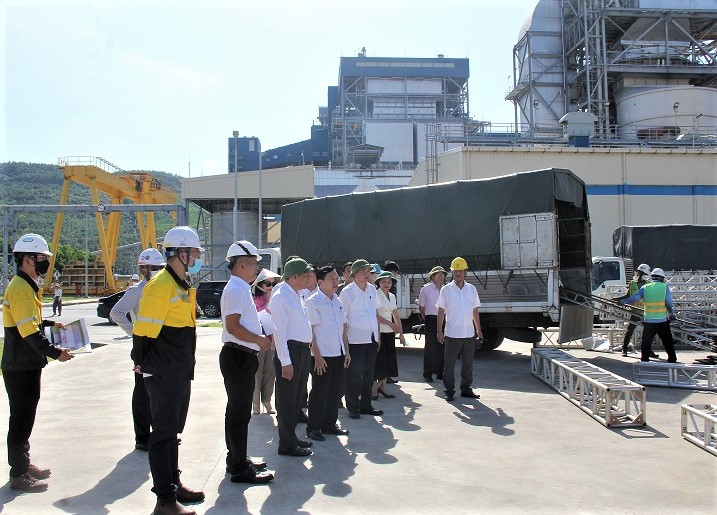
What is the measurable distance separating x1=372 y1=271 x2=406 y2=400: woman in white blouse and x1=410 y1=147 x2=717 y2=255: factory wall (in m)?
21.7

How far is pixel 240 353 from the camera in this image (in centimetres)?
505

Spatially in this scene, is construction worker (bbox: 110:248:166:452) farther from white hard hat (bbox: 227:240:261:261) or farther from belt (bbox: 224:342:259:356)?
belt (bbox: 224:342:259:356)

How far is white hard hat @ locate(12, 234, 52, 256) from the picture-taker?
205 inches

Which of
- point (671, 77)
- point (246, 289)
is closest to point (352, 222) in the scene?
point (246, 289)

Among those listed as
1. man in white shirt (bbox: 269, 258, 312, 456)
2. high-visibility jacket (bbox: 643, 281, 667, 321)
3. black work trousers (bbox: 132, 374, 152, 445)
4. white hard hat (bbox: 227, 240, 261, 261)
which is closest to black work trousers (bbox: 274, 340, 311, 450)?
man in white shirt (bbox: 269, 258, 312, 456)

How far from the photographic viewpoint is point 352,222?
1495cm

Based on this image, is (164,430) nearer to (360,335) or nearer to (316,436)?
(316,436)

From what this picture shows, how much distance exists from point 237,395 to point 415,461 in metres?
1.84

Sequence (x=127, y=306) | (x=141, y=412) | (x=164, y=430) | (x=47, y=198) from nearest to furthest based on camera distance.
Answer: (x=164, y=430)
(x=141, y=412)
(x=127, y=306)
(x=47, y=198)

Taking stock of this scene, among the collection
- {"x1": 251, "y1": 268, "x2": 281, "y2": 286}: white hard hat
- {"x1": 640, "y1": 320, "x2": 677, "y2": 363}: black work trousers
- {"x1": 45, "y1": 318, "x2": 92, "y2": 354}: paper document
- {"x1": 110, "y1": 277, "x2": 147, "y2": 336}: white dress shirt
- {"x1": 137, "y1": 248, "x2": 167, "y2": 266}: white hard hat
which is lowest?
{"x1": 640, "y1": 320, "x2": 677, "y2": 363}: black work trousers

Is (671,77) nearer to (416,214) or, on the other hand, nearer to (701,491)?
(416,214)

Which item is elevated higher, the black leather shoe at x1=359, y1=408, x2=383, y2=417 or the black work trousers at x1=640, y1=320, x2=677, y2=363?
the black work trousers at x1=640, y1=320, x2=677, y2=363

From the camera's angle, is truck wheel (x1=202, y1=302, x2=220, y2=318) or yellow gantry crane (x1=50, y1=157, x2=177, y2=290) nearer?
truck wheel (x1=202, y1=302, x2=220, y2=318)

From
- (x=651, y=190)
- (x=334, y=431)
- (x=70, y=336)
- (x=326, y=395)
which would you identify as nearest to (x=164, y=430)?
(x=70, y=336)
